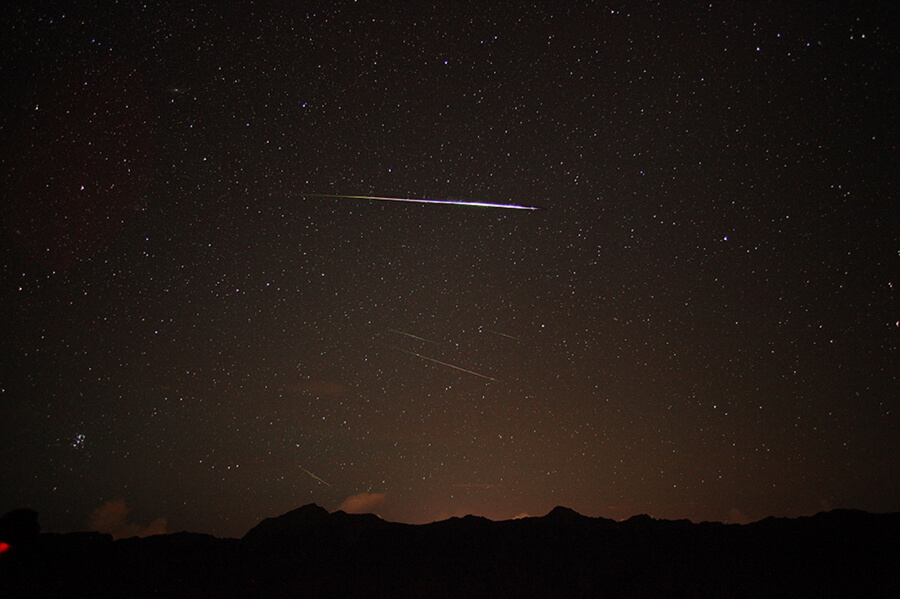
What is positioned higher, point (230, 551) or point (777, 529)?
point (777, 529)

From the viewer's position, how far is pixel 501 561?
94.2ft

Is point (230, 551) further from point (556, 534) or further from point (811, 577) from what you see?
point (811, 577)

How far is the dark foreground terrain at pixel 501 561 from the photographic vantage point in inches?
1008

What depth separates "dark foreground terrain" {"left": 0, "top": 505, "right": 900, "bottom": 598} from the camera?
25609 millimetres

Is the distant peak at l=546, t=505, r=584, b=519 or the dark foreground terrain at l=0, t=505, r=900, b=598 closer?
the dark foreground terrain at l=0, t=505, r=900, b=598

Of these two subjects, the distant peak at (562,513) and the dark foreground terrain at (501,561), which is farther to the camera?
the distant peak at (562,513)

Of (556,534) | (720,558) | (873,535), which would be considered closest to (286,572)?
(556,534)

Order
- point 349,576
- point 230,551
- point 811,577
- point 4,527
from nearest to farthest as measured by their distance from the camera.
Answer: point 4,527 → point 811,577 → point 349,576 → point 230,551

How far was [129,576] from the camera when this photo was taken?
26484 mm

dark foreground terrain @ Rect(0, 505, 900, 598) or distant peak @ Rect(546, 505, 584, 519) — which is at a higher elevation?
distant peak @ Rect(546, 505, 584, 519)

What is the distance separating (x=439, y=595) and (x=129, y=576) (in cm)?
1631

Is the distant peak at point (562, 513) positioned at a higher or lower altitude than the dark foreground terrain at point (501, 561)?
higher

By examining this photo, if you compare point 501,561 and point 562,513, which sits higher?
point 562,513

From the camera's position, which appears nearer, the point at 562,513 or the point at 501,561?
the point at 501,561
